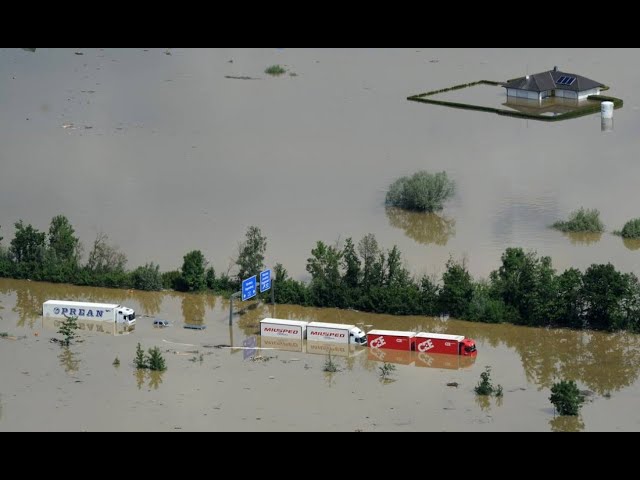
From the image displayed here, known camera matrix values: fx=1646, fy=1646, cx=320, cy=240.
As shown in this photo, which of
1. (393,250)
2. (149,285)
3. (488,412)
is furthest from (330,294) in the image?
(488,412)

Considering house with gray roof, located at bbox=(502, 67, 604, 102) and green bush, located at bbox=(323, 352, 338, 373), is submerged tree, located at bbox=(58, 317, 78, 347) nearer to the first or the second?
green bush, located at bbox=(323, 352, 338, 373)

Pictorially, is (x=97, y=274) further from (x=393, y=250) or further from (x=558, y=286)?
(x=558, y=286)

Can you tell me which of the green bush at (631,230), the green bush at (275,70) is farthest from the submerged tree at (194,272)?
the green bush at (275,70)

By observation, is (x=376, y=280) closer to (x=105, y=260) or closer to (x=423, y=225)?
(x=423, y=225)

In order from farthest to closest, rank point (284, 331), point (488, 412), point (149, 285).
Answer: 1. point (149, 285)
2. point (284, 331)
3. point (488, 412)

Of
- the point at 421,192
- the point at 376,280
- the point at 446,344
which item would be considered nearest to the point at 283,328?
the point at 376,280

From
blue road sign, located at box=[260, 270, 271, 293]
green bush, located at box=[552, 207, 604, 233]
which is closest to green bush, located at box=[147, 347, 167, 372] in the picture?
blue road sign, located at box=[260, 270, 271, 293]
